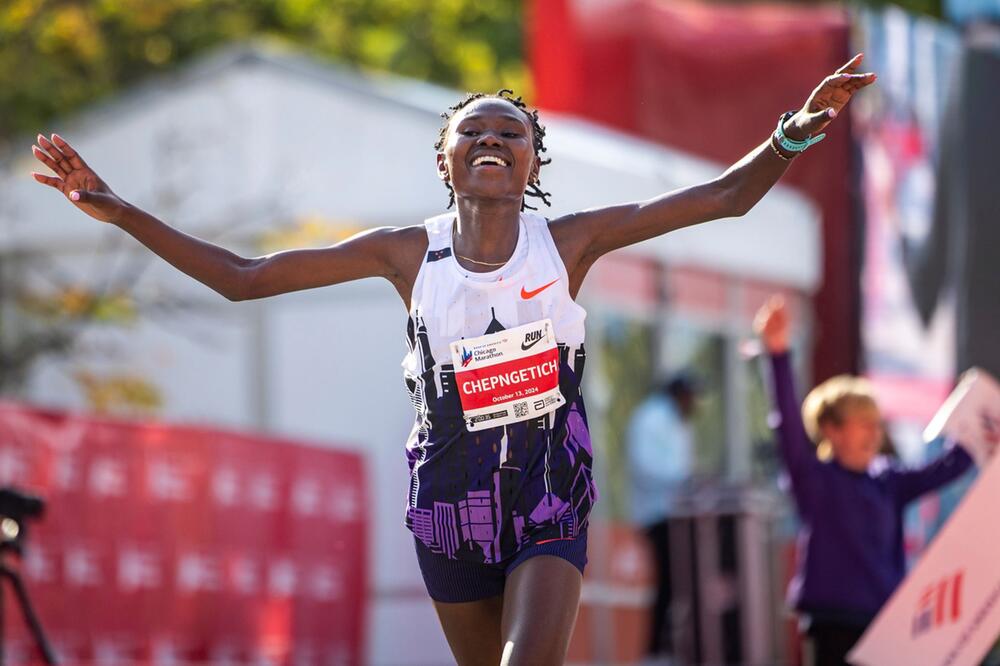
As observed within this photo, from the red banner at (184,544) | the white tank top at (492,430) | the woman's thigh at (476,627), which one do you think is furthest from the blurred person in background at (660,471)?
the white tank top at (492,430)

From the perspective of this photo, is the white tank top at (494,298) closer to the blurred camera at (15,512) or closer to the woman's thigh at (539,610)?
the woman's thigh at (539,610)

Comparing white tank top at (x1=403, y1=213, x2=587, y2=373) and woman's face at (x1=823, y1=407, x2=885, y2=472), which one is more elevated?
white tank top at (x1=403, y1=213, x2=587, y2=373)

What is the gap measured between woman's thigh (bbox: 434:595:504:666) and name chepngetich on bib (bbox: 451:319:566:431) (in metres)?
0.49

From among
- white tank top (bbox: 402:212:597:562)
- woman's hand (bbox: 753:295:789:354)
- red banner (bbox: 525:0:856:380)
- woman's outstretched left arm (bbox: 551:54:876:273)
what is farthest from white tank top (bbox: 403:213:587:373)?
red banner (bbox: 525:0:856:380)

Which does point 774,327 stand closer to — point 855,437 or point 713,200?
point 855,437

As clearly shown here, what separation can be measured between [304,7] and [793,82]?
13.2 m

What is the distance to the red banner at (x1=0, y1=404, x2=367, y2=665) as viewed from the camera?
10813 mm

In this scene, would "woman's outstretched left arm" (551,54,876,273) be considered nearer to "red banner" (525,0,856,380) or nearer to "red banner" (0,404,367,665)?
"red banner" (0,404,367,665)

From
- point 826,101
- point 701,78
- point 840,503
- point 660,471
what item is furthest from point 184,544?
point 826,101

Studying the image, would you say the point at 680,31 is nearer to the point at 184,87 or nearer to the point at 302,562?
the point at 184,87

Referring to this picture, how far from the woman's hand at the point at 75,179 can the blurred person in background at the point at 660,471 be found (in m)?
8.44

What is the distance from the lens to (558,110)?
56.5ft

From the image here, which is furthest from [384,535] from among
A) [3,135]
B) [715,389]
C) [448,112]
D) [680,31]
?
[448,112]

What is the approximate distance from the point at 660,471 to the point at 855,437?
5800 millimetres
